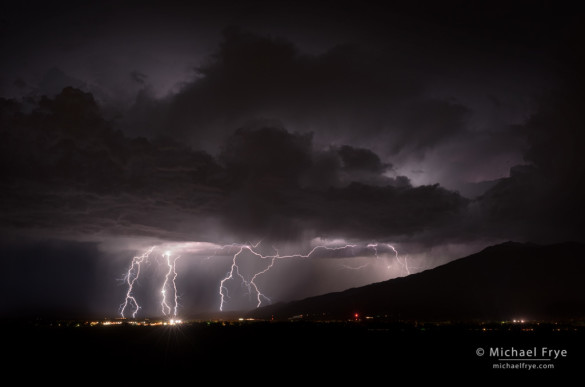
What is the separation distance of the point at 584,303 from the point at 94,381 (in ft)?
686

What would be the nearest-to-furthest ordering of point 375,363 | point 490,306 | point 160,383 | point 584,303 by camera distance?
point 160,383 → point 375,363 → point 584,303 → point 490,306

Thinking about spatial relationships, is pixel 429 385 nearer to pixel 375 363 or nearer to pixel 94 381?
pixel 375 363

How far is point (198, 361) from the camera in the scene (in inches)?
1389

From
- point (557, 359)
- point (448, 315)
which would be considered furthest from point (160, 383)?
point (448, 315)

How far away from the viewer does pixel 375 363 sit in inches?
1346

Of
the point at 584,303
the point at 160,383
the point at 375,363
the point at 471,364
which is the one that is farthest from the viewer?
the point at 584,303

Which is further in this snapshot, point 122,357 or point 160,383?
point 122,357

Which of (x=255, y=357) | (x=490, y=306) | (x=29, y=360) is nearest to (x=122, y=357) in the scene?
(x=29, y=360)

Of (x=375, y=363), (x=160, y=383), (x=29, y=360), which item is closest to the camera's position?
(x=160, y=383)

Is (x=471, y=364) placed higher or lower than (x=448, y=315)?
higher

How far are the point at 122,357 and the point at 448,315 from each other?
556 feet

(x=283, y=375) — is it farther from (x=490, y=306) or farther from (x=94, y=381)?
(x=490, y=306)

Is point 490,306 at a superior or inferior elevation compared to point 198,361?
inferior

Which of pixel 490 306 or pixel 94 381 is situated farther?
pixel 490 306
